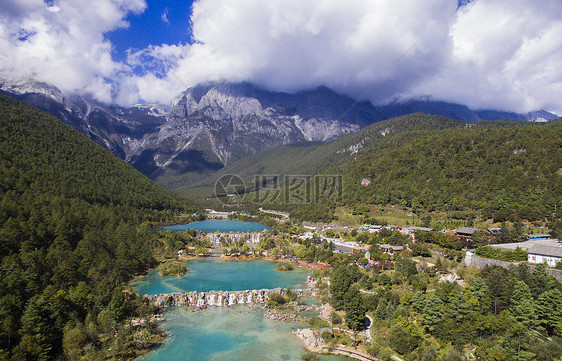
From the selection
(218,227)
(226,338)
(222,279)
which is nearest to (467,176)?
(222,279)

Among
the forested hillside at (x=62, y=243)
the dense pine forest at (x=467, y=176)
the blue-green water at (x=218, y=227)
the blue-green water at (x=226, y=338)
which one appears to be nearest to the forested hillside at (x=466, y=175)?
the dense pine forest at (x=467, y=176)

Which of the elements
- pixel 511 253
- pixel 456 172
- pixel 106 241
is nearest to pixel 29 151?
pixel 106 241

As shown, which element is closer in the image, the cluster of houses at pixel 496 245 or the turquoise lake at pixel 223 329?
the turquoise lake at pixel 223 329

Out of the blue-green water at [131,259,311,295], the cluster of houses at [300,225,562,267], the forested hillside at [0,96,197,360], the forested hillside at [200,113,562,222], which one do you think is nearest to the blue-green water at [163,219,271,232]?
the forested hillside at [0,96,197,360]

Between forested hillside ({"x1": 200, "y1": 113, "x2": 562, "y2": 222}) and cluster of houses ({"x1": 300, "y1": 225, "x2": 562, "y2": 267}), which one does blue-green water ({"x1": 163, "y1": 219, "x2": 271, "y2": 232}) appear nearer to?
forested hillside ({"x1": 200, "y1": 113, "x2": 562, "y2": 222})

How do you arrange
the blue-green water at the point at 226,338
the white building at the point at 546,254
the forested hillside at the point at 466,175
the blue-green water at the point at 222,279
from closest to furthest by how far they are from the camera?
the blue-green water at the point at 226,338 < the white building at the point at 546,254 < the blue-green water at the point at 222,279 < the forested hillside at the point at 466,175

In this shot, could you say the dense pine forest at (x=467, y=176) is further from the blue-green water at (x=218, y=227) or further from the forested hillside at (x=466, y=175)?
the blue-green water at (x=218, y=227)

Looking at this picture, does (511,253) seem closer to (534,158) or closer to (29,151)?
(534,158)
